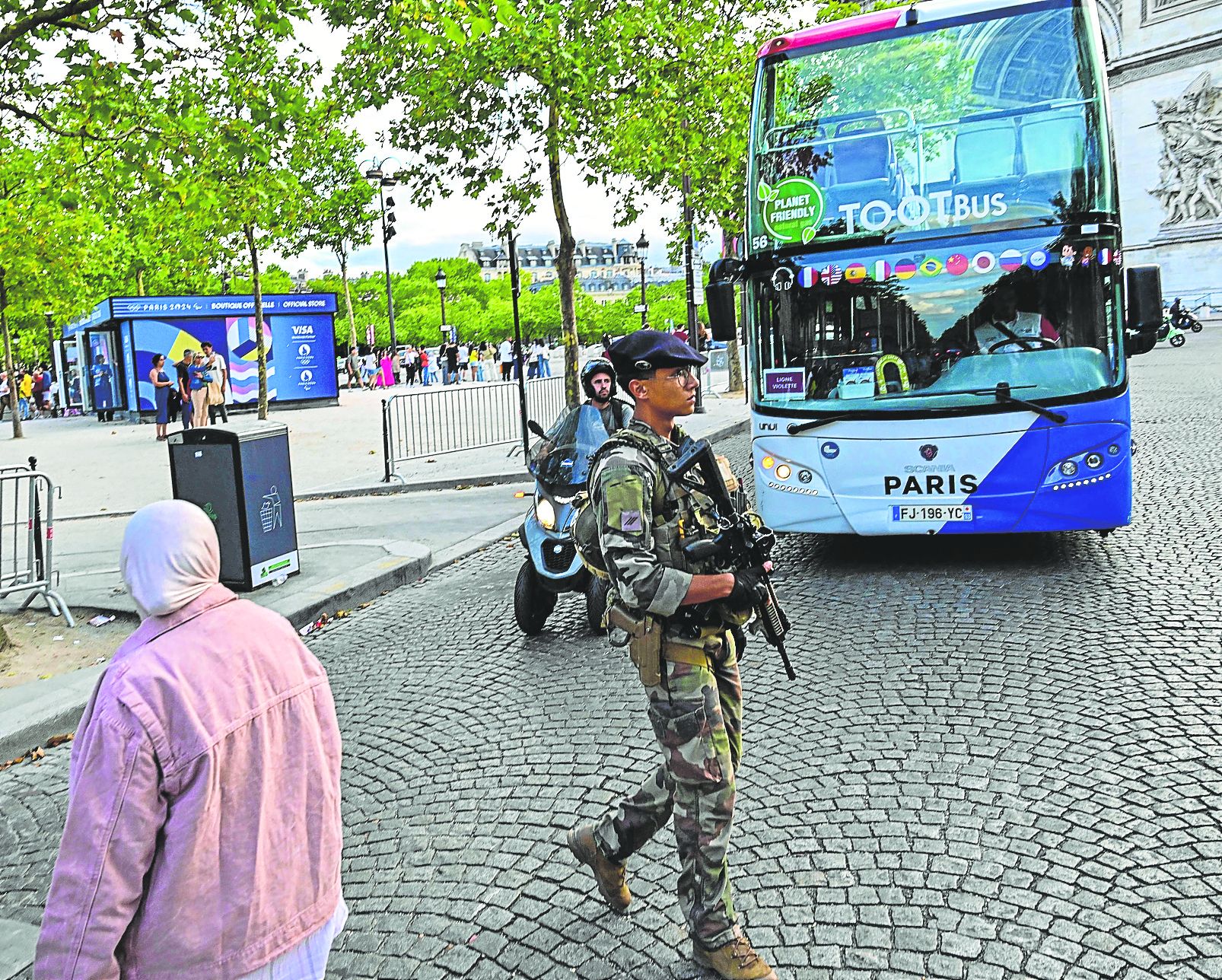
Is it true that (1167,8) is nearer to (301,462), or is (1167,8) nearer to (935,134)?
(301,462)

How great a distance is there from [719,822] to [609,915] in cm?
64

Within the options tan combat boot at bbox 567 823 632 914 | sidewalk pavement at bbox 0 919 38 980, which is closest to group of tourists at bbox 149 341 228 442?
sidewalk pavement at bbox 0 919 38 980

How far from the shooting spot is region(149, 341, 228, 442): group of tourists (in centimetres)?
2225

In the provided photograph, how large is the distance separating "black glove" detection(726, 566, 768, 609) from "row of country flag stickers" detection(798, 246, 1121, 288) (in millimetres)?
5102

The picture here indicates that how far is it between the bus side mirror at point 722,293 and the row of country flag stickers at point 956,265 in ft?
1.70

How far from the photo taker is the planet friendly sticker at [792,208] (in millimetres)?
7930

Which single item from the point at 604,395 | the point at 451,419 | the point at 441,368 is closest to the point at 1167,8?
the point at 441,368

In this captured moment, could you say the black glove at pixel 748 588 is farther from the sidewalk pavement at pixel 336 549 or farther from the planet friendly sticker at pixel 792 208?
the planet friendly sticker at pixel 792 208

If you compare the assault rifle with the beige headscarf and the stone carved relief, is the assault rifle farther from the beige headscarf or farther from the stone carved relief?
the stone carved relief

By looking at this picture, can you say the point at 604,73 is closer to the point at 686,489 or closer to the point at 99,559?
the point at 99,559

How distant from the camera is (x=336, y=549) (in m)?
10.1

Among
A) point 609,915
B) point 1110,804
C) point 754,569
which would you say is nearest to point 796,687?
point 1110,804

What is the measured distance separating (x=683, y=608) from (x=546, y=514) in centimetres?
391

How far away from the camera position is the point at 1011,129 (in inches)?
297
